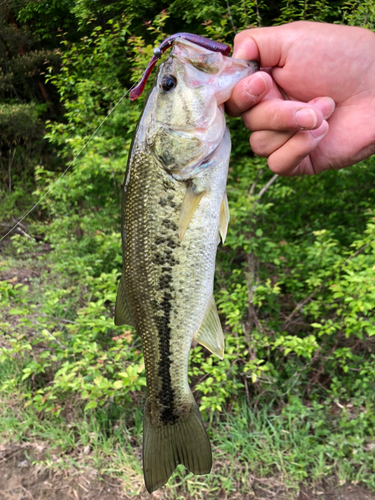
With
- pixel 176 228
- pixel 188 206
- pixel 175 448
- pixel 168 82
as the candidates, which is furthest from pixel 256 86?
pixel 175 448

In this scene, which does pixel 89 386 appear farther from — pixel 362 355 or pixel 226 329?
pixel 362 355

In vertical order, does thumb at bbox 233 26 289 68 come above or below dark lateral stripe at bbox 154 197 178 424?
above

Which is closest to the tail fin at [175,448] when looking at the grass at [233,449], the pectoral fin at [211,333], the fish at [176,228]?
the fish at [176,228]

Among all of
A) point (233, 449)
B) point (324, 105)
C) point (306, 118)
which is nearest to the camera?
point (306, 118)

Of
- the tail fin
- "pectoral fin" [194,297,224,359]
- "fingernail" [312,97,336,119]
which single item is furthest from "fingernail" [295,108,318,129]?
the tail fin

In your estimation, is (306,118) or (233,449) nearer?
(306,118)

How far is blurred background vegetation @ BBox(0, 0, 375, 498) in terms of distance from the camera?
274cm

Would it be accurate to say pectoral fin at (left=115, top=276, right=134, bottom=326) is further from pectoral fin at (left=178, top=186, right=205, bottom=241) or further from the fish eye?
the fish eye

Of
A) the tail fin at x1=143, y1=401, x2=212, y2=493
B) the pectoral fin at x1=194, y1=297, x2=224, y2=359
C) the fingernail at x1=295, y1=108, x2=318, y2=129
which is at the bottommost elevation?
the tail fin at x1=143, y1=401, x2=212, y2=493

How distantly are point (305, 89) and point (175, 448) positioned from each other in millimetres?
1863

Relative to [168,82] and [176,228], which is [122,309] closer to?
[176,228]

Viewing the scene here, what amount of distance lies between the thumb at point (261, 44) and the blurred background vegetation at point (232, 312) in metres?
1.50

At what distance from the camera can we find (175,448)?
1646 millimetres

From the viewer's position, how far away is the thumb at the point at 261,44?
1531 mm
